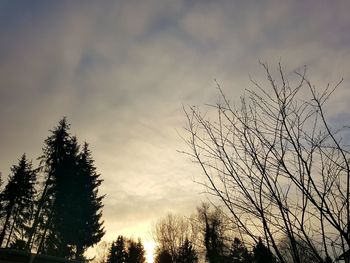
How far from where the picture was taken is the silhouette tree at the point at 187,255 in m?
44.2

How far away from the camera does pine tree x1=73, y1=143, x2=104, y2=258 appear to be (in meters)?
31.7

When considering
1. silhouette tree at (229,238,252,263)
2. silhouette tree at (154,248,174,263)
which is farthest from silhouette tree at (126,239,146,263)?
silhouette tree at (229,238,252,263)

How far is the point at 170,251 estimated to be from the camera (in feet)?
154

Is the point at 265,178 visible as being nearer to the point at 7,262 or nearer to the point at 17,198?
the point at 7,262

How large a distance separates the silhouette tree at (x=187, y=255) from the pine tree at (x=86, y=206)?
15542 millimetres

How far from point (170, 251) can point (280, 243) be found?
47.1 m

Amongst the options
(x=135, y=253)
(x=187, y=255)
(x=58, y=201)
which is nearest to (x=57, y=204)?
(x=58, y=201)

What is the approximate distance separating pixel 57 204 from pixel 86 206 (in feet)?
12.3

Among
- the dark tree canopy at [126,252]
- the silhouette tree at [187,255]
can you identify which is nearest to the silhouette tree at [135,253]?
the dark tree canopy at [126,252]

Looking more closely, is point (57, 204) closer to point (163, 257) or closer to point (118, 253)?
point (163, 257)

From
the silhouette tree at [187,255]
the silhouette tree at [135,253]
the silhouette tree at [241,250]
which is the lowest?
the silhouette tree at [241,250]

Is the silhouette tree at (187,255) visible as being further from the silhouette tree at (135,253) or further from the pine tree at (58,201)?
the pine tree at (58,201)

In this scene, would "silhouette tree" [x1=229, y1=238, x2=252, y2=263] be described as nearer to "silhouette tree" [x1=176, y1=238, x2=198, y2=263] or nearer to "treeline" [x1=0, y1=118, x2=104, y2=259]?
"treeline" [x1=0, y1=118, x2=104, y2=259]

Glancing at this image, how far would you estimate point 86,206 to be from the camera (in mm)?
33250
